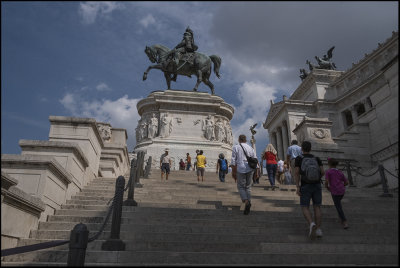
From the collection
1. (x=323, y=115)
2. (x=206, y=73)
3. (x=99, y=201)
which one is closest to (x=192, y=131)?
(x=206, y=73)

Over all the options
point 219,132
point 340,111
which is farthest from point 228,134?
point 340,111

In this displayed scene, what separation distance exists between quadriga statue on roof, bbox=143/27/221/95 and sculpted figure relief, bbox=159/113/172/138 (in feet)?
11.2

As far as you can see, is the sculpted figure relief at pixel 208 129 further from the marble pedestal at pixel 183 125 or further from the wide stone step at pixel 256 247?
the wide stone step at pixel 256 247

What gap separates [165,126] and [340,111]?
3273 centimetres

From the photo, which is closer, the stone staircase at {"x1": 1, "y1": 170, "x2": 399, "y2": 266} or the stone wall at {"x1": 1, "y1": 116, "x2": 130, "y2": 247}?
the stone staircase at {"x1": 1, "y1": 170, "x2": 399, "y2": 266}

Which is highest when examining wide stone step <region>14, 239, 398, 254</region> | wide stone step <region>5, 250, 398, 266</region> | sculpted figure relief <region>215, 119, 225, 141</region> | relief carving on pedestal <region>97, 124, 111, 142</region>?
sculpted figure relief <region>215, 119, 225, 141</region>

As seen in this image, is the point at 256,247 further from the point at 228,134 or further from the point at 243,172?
the point at 228,134

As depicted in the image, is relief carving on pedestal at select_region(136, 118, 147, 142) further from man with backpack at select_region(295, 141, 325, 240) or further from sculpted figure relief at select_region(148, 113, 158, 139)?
man with backpack at select_region(295, 141, 325, 240)

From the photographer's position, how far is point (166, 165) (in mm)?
12859

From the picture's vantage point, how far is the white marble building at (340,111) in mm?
15266

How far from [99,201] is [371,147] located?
13.6 meters

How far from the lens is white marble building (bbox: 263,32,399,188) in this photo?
1527 cm

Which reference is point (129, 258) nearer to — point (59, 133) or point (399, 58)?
point (399, 58)

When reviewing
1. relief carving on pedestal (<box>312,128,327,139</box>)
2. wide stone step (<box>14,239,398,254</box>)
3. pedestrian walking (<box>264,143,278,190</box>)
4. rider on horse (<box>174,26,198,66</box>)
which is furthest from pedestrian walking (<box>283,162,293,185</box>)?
rider on horse (<box>174,26,198,66</box>)
